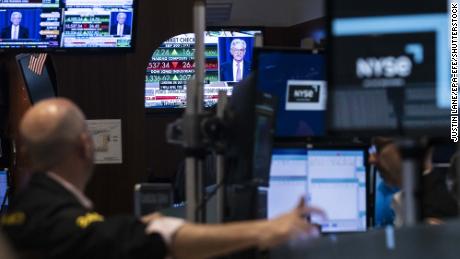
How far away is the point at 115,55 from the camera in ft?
17.6

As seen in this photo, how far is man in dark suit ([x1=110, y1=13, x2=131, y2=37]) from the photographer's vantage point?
17.0ft

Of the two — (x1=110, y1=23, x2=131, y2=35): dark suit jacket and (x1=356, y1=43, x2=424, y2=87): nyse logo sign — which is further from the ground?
(x1=110, y1=23, x2=131, y2=35): dark suit jacket

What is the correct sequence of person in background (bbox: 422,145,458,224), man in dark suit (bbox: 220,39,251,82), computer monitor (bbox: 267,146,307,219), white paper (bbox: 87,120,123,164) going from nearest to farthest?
person in background (bbox: 422,145,458,224), computer monitor (bbox: 267,146,307,219), white paper (bbox: 87,120,123,164), man in dark suit (bbox: 220,39,251,82)

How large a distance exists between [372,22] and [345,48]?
0.36 ft

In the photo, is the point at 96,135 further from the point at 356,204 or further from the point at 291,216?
the point at 291,216

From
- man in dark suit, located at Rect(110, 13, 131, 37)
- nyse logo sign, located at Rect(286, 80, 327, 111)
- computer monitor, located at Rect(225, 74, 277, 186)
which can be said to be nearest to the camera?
computer monitor, located at Rect(225, 74, 277, 186)

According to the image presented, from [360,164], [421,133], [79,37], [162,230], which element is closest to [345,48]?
[421,133]

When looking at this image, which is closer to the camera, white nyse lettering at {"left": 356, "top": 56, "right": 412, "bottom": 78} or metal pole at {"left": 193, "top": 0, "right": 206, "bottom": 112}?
white nyse lettering at {"left": 356, "top": 56, "right": 412, "bottom": 78}

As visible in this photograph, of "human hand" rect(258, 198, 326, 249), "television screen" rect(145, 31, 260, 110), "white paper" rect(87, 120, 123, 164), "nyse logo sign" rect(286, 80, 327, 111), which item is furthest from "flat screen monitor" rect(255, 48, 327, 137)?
"television screen" rect(145, 31, 260, 110)

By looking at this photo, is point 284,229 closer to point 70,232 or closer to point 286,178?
point 70,232

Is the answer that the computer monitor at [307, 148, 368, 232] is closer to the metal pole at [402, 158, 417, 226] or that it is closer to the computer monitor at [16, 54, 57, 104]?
the metal pole at [402, 158, 417, 226]

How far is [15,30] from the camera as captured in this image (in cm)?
504

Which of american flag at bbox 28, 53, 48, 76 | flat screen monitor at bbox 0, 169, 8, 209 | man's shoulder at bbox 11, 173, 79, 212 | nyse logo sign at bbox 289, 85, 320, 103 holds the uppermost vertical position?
american flag at bbox 28, 53, 48, 76

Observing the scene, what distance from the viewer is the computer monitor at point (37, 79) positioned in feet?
18.2
